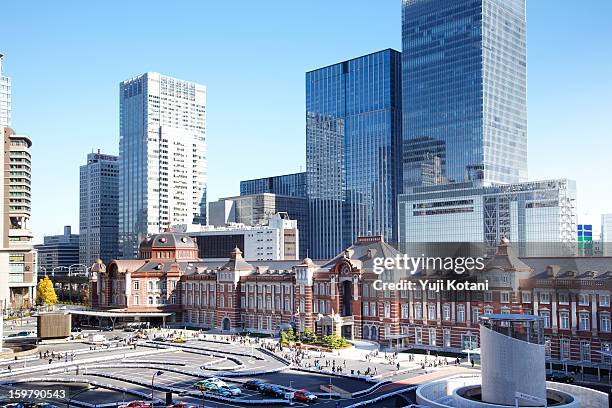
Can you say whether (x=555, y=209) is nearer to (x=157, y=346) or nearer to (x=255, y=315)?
(x=255, y=315)

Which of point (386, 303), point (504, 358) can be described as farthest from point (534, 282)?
point (504, 358)

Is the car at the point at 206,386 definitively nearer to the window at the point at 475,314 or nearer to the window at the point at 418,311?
the window at the point at 418,311

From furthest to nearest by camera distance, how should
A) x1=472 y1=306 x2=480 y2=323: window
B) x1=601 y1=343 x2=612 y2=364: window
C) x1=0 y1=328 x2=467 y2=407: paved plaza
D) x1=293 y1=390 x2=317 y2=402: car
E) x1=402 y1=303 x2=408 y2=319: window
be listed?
x1=402 y1=303 x2=408 y2=319: window < x1=472 y1=306 x2=480 y2=323: window < x1=601 y1=343 x2=612 y2=364: window < x1=0 y1=328 x2=467 y2=407: paved plaza < x1=293 y1=390 x2=317 y2=402: car

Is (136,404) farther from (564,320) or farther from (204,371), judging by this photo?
(564,320)

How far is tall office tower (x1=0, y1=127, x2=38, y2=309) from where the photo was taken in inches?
6713

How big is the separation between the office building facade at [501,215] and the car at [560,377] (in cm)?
7577

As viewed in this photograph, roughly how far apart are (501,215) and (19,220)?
12086cm

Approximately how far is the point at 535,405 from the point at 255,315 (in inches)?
2993

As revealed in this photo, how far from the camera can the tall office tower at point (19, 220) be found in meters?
170

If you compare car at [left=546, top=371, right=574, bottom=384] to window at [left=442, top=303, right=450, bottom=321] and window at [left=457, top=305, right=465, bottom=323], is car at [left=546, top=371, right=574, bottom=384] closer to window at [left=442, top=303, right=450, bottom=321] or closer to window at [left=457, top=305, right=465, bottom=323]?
window at [left=457, top=305, right=465, bottom=323]

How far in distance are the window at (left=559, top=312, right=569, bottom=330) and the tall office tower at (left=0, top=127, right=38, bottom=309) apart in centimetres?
12074

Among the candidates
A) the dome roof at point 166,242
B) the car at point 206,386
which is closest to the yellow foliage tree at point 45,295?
the dome roof at point 166,242

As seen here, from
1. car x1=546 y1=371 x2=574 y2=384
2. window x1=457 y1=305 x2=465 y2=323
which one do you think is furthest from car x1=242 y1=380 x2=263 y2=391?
window x1=457 y1=305 x2=465 y2=323

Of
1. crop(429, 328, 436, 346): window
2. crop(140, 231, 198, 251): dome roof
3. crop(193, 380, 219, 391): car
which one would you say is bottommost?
crop(193, 380, 219, 391): car
